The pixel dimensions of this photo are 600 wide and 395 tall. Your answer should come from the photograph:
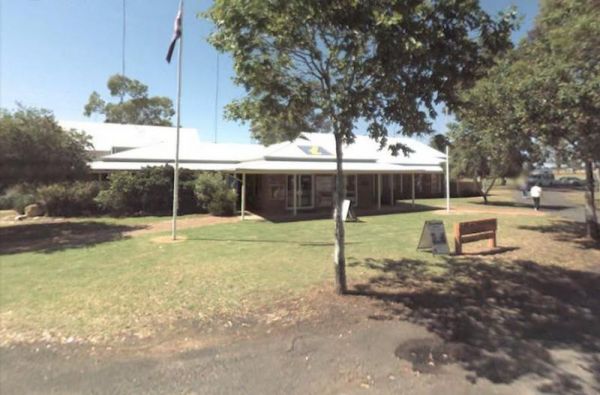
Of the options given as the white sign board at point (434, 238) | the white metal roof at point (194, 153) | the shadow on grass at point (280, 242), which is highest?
the white metal roof at point (194, 153)

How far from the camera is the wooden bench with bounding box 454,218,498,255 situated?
9922 millimetres

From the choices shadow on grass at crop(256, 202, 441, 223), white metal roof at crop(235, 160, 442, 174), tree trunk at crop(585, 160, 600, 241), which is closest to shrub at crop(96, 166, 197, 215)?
white metal roof at crop(235, 160, 442, 174)

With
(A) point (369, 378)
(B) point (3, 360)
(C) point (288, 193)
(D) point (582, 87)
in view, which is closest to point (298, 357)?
(A) point (369, 378)

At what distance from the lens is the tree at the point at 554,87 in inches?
276

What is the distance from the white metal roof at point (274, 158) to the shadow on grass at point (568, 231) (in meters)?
6.76

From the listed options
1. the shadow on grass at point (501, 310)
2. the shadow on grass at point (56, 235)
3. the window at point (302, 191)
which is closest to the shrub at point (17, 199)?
the shadow on grass at point (56, 235)

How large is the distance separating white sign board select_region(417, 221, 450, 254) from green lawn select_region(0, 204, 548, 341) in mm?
299

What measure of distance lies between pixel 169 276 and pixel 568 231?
44.4 feet

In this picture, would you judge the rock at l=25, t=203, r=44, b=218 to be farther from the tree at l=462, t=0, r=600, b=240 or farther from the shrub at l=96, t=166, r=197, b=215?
the tree at l=462, t=0, r=600, b=240

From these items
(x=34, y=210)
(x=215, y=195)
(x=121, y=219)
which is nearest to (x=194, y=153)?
(x=215, y=195)

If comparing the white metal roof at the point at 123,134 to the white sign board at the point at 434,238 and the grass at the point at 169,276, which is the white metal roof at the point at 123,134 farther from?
the white sign board at the point at 434,238

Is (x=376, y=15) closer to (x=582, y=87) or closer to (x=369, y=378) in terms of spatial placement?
(x=369, y=378)

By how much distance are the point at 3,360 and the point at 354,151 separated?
78.4 ft

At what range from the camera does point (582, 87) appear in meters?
7.64
